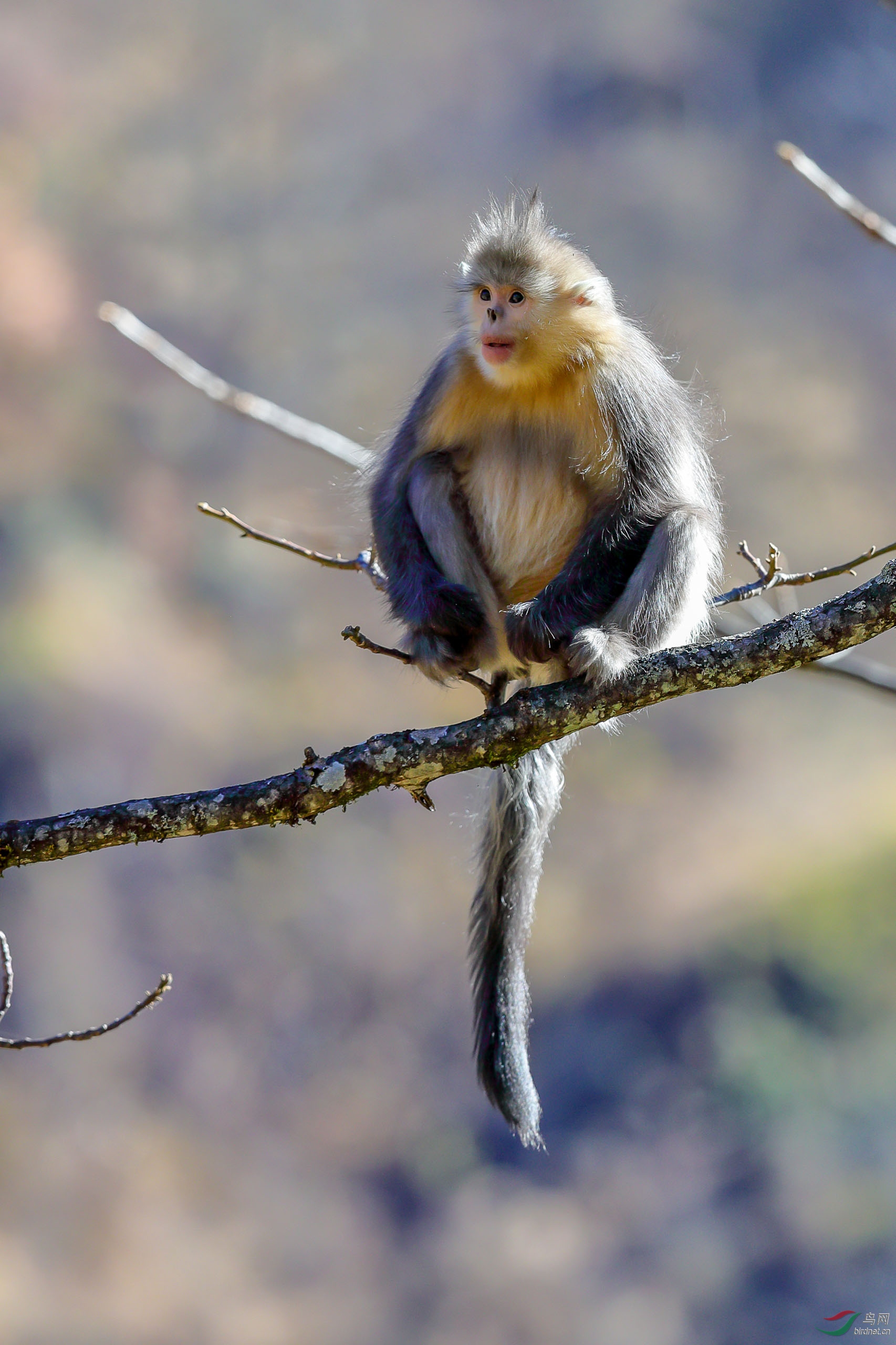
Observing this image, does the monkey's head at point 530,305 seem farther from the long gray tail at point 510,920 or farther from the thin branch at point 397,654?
the long gray tail at point 510,920

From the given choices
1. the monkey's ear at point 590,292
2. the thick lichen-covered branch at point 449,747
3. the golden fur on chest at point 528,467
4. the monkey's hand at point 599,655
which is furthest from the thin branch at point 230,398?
the thick lichen-covered branch at point 449,747

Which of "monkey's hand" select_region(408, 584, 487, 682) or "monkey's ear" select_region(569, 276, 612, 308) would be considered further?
"monkey's ear" select_region(569, 276, 612, 308)

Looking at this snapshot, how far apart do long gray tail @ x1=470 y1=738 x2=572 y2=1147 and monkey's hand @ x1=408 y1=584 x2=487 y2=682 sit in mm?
457

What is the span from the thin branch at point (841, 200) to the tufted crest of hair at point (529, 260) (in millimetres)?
599

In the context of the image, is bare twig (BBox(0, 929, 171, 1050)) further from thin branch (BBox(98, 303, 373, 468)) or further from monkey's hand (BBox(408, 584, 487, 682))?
thin branch (BBox(98, 303, 373, 468))

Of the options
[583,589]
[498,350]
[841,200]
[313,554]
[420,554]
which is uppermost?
[841,200]

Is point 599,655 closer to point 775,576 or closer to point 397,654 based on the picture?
point 397,654

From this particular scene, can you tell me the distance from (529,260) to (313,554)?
103cm

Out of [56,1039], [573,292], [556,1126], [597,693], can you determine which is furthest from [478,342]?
[556,1126]

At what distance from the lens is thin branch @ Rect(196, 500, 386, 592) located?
2975 mm

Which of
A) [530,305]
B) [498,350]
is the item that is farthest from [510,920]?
[530,305]

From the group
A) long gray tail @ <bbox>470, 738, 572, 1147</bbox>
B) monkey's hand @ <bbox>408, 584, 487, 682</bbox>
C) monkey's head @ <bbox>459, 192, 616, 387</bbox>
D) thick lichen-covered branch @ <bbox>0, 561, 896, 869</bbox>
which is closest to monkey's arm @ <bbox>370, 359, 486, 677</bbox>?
monkey's hand @ <bbox>408, 584, 487, 682</bbox>

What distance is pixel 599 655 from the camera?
2676mm

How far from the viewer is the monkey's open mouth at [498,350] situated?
317 centimetres
